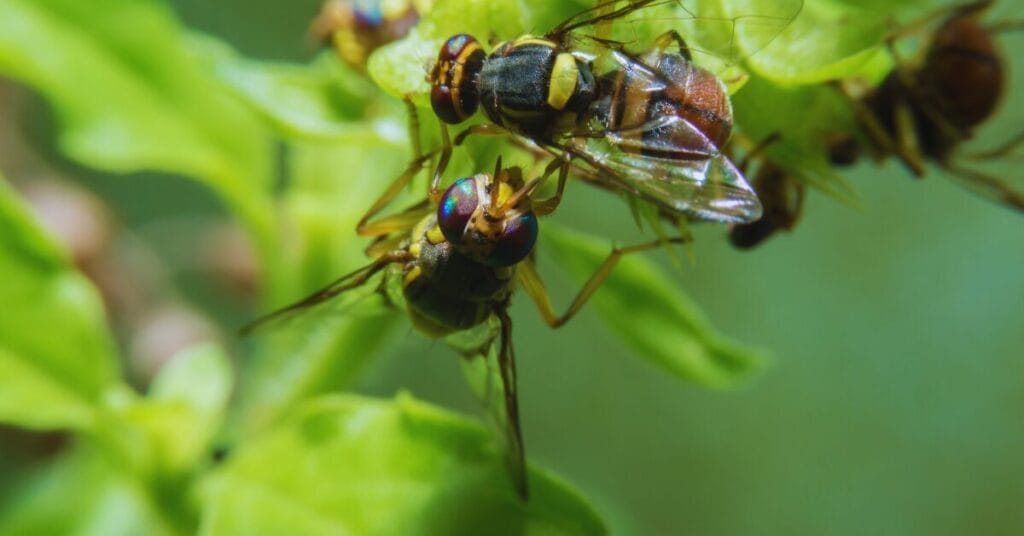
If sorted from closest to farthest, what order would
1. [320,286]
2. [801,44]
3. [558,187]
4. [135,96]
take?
[801,44], [558,187], [320,286], [135,96]

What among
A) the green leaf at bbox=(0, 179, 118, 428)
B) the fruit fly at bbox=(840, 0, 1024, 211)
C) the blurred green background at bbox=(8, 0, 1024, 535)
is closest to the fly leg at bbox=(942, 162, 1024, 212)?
the fruit fly at bbox=(840, 0, 1024, 211)

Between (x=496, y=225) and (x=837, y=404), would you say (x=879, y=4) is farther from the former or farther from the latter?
(x=837, y=404)

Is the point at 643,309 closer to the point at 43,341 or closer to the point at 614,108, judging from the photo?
the point at 614,108

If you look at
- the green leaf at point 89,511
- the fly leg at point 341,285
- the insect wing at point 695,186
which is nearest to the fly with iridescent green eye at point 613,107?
the insect wing at point 695,186

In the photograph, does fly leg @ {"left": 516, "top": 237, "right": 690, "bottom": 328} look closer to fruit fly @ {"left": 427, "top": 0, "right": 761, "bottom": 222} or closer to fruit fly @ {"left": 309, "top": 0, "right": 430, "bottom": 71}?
fruit fly @ {"left": 427, "top": 0, "right": 761, "bottom": 222}

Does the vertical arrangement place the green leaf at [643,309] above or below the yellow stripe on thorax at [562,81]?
below

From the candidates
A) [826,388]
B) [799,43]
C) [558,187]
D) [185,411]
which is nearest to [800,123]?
[799,43]

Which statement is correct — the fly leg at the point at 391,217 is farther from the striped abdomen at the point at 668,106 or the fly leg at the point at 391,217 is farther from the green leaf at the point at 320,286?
the striped abdomen at the point at 668,106
